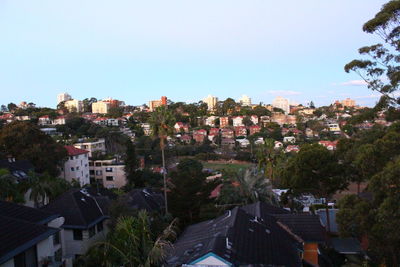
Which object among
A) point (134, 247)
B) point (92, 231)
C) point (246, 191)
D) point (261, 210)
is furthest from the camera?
point (246, 191)

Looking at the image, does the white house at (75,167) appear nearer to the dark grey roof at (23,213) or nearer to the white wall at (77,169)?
the white wall at (77,169)

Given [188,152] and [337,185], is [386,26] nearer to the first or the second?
[337,185]

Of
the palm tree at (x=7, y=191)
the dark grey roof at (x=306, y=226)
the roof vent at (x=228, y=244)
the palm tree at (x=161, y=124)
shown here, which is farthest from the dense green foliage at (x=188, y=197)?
the roof vent at (x=228, y=244)

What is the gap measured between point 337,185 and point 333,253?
6851 millimetres

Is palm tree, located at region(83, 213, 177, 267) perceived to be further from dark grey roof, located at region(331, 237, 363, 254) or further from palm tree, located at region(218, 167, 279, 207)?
palm tree, located at region(218, 167, 279, 207)

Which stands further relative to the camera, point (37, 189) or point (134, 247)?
point (37, 189)

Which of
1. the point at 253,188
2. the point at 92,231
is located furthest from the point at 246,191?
the point at 92,231

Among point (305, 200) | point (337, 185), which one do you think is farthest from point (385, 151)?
point (305, 200)

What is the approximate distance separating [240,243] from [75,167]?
1589 inches

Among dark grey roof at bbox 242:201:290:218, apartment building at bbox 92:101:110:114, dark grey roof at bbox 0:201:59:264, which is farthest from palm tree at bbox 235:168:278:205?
apartment building at bbox 92:101:110:114

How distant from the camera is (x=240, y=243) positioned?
12453mm

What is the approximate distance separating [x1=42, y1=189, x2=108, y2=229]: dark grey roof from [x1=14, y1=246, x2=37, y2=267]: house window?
737cm

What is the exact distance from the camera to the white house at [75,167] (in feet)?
157

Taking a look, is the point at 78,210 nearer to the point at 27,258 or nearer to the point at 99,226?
the point at 99,226
